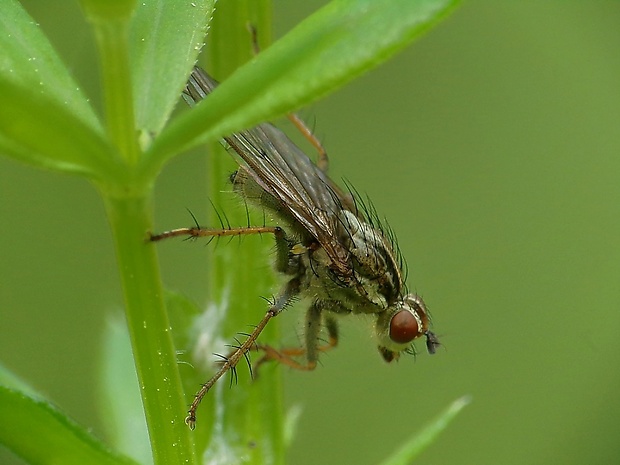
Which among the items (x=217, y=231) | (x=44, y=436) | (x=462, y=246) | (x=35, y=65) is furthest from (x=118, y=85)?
(x=462, y=246)

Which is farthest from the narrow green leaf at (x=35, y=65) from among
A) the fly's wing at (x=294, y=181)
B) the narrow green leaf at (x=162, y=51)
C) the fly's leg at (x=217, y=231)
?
the fly's wing at (x=294, y=181)

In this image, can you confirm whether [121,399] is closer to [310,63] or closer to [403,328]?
[403,328]

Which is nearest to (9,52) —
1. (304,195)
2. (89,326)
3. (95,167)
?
(95,167)

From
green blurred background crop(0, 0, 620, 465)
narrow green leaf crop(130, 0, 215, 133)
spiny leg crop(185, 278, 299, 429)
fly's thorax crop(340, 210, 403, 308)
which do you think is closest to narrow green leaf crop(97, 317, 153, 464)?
spiny leg crop(185, 278, 299, 429)

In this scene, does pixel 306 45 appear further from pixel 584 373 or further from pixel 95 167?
pixel 584 373

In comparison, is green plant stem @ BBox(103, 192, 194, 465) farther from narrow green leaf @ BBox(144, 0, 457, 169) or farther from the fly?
the fly
